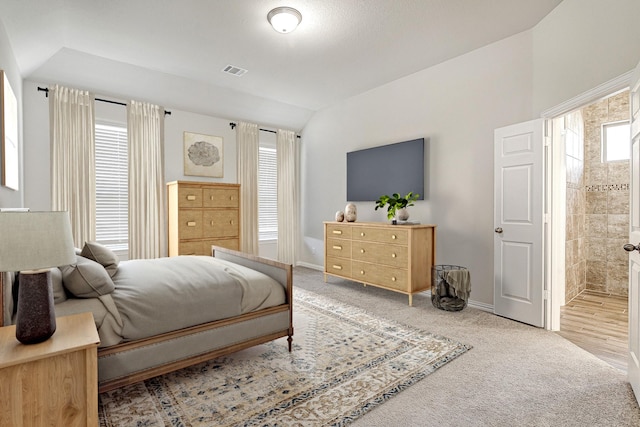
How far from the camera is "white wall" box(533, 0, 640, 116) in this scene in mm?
2242

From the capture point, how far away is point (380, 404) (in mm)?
1896

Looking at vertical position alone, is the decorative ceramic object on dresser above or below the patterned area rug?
above

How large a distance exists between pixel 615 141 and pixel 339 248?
393 cm

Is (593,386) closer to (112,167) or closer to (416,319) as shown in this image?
(416,319)

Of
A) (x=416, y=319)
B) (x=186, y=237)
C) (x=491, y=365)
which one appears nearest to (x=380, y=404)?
(x=491, y=365)

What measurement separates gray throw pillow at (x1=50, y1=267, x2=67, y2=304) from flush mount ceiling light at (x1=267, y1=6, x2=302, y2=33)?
261 cm

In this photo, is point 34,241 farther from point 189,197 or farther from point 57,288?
point 189,197

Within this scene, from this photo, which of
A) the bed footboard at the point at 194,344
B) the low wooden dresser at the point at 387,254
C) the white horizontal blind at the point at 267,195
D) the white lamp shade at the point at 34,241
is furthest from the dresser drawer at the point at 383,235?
the white lamp shade at the point at 34,241

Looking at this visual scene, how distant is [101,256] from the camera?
Answer: 2.31 metres

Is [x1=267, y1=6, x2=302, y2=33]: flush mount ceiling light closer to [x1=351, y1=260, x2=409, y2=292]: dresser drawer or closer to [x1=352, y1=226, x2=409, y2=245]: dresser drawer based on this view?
[x1=352, y1=226, x2=409, y2=245]: dresser drawer

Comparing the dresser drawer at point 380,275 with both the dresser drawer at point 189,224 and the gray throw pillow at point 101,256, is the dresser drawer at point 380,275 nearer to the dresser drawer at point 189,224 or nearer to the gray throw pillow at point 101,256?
the dresser drawer at point 189,224

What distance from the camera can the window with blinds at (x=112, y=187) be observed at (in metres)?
4.43

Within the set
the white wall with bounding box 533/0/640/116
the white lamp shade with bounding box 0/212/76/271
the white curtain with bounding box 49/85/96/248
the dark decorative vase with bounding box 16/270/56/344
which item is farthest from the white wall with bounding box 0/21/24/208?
the white wall with bounding box 533/0/640/116

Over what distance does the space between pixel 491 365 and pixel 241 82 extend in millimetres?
4500
